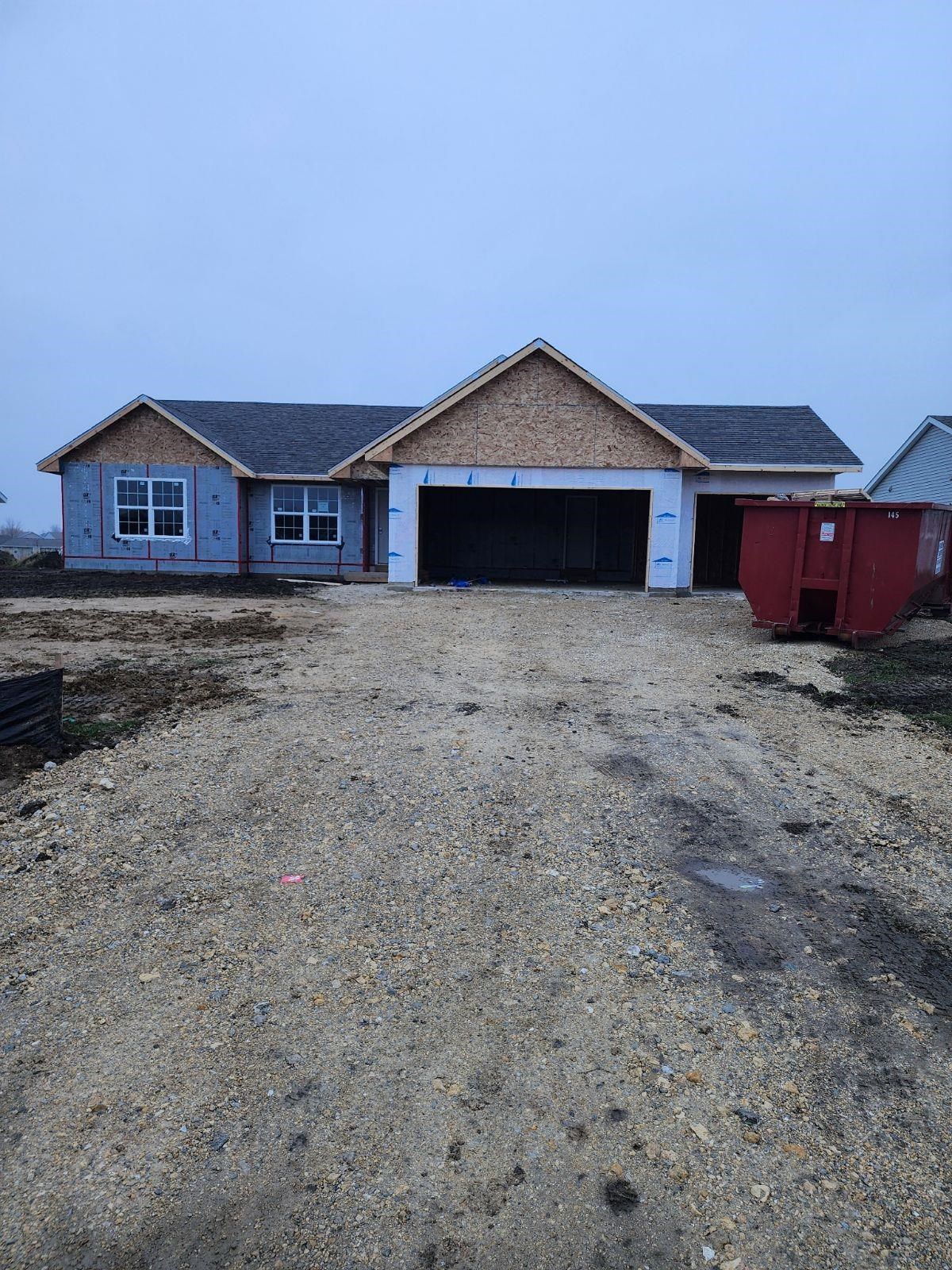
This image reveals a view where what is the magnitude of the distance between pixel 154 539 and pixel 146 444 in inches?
100

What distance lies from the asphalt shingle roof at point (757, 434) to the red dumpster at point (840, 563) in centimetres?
865

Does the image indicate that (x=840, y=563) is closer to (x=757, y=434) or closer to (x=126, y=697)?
(x=126, y=697)

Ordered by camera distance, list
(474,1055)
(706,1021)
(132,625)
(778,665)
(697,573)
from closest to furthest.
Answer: (474,1055) < (706,1021) < (778,665) < (132,625) < (697,573)

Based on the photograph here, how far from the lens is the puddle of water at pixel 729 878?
4.48m

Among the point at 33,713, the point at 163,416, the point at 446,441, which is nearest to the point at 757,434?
the point at 446,441

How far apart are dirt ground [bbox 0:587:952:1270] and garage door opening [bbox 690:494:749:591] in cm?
1697

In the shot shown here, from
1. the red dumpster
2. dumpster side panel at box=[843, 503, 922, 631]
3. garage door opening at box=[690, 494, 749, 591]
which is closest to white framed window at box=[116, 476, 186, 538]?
garage door opening at box=[690, 494, 749, 591]

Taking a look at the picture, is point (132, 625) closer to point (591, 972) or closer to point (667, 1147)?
point (591, 972)

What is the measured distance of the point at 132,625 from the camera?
12.4 meters

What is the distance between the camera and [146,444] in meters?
22.5

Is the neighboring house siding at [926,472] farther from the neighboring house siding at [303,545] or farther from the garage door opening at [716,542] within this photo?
the neighboring house siding at [303,545]

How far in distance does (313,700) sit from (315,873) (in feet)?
11.5

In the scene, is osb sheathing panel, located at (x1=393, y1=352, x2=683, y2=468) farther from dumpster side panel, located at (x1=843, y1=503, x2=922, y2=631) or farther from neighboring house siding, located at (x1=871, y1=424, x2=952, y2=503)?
neighboring house siding, located at (x1=871, y1=424, x2=952, y2=503)

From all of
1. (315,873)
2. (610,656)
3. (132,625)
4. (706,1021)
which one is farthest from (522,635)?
(706,1021)
